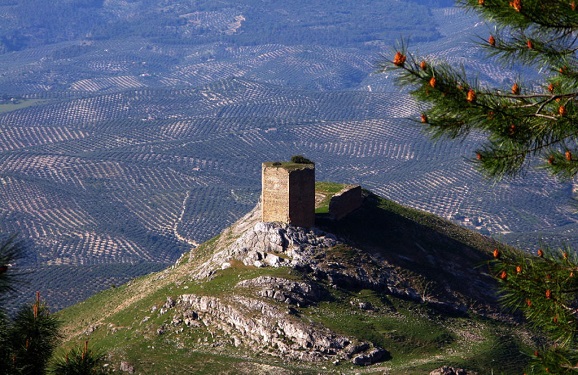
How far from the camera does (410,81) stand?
1551 centimetres

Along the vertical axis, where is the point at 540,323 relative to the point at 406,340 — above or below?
above

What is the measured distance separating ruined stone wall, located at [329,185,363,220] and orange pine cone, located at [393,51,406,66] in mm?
35210

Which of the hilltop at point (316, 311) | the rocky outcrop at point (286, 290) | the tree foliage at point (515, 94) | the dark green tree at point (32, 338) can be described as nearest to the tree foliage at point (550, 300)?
the tree foliage at point (515, 94)

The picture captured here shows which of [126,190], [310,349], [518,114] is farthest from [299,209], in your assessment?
[126,190]

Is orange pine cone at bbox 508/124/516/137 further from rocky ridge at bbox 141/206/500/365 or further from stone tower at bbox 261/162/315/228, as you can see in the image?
stone tower at bbox 261/162/315/228

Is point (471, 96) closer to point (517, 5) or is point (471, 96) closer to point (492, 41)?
point (492, 41)

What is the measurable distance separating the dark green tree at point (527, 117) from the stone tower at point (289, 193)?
29036 millimetres

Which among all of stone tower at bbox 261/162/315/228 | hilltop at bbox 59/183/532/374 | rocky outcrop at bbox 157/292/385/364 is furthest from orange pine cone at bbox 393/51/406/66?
stone tower at bbox 261/162/315/228

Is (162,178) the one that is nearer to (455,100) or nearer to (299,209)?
(299,209)

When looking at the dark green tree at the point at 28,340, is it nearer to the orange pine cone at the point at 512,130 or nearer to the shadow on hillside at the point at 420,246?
the orange pine cone at the point at 512,130

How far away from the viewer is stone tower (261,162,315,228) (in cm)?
4578

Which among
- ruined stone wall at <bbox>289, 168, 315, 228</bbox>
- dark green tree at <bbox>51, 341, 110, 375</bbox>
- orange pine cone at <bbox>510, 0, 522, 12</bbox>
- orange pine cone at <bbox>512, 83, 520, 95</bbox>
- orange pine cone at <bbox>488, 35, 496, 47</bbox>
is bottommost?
ruined stone wall at <bbox>289, 168, 315, 228</bbox>

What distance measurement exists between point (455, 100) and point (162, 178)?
165 meters

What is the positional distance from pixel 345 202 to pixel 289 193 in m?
6.59
